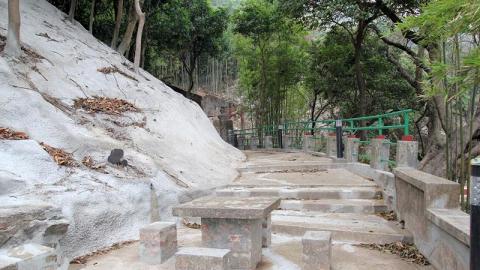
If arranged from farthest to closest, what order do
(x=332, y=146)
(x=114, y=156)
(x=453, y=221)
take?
(x=332, y=146)
(x=114, y=156)
(x=453, y=221)

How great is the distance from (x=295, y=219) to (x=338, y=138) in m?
4.62

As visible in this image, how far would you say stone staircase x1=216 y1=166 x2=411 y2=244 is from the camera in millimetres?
4438

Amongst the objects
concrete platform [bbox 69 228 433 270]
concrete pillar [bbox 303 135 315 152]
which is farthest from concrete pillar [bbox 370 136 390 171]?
concrete pillar [bbox 303 135 315 152]

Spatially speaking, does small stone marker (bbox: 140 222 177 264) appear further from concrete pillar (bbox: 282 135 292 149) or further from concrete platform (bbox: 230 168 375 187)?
concrete pillar (bbox: 282 135 292 149)

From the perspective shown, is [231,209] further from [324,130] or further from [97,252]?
[324,130]

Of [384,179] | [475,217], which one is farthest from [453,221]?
[384,179]

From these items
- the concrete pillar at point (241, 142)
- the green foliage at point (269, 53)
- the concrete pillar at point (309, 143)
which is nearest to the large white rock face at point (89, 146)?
the concrete pillar at point (309, 143)

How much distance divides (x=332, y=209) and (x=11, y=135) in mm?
4139

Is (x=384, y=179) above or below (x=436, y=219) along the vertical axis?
above

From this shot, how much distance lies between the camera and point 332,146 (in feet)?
33.3

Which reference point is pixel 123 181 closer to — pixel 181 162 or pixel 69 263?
pixel 69 263

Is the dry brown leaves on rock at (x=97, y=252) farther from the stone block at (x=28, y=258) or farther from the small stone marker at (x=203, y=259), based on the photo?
the small stone marker at (x=203, y=259)

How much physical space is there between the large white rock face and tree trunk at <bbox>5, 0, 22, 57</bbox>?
21 centimetres

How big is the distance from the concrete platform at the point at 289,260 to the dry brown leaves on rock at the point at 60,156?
1.32 meters
